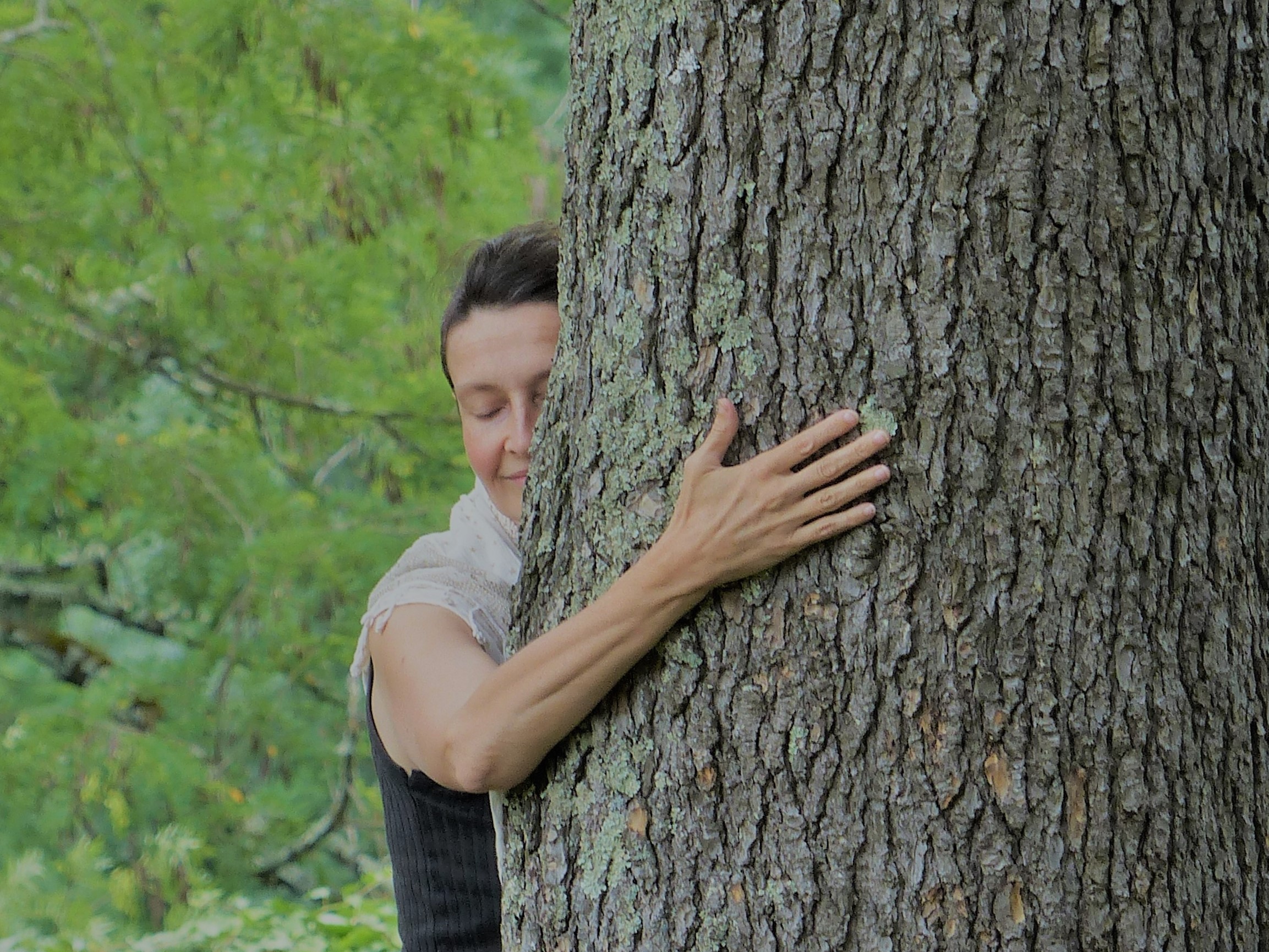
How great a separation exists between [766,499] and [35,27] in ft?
15.2

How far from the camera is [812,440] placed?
1266 mm

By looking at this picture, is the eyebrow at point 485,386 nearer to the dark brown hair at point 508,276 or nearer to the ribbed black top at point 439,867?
the dark brown hair at point 508,276

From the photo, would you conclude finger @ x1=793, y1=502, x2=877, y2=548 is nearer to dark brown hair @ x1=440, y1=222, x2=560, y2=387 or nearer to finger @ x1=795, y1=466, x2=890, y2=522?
finger @ x1=795, y1=466, x2=890, y2=522

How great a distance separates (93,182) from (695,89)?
4362 millimetres

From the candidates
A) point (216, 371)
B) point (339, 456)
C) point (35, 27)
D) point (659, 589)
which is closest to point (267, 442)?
point (339, 456)

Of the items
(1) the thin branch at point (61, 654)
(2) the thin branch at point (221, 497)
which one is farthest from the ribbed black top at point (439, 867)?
(1) the thin branch at point (61, 654)

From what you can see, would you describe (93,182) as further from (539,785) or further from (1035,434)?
(1035,434)

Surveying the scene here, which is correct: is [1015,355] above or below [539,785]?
above

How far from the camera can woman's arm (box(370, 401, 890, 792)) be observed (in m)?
1.27

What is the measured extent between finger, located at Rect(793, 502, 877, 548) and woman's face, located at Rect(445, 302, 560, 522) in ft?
2.31

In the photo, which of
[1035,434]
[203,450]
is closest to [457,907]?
[1035,434]

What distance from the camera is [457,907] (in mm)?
1846

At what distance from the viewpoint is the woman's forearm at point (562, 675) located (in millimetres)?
1316

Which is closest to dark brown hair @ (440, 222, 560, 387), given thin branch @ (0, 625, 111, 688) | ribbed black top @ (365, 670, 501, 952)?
ribbed black top @ (365, 670, 501, 952)
